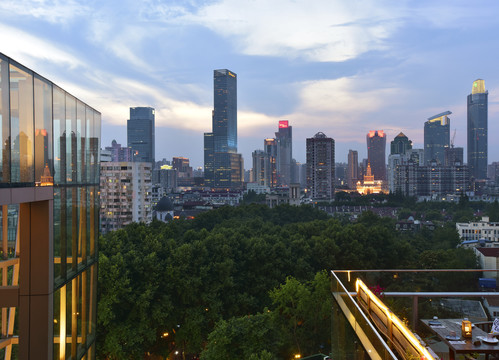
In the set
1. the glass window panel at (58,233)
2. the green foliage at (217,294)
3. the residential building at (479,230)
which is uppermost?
the glass window panel at (58,233)

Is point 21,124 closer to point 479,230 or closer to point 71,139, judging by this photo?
point 71,139

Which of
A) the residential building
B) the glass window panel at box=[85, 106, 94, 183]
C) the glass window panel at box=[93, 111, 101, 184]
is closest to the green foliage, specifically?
the glass window panel at box=[93, 111, 101, 184]

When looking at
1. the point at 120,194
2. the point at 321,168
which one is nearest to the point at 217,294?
the point at 120,194

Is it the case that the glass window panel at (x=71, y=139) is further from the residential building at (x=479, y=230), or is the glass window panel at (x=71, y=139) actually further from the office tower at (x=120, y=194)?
the office tower at (x=120, y=194)

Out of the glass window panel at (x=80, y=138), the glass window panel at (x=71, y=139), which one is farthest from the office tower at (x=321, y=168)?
the glass window panel at (x=71, y=139)

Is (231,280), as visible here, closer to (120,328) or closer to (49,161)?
(120,328)

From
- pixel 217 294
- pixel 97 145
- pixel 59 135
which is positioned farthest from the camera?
pixel 217 294
